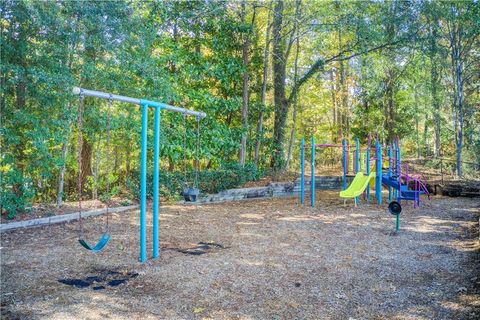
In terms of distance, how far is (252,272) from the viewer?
4.34 metres

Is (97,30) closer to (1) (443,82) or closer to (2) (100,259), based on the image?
(2) (100,259)

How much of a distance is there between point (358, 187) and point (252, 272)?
6151mm

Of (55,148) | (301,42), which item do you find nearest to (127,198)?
(55,148)

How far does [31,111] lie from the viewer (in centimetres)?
725

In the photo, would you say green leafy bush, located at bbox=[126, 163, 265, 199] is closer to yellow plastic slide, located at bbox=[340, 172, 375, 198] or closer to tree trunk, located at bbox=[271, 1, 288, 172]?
tree trunk, located at bbox=[271, 1, 288, 172]

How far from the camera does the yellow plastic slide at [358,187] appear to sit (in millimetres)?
9242

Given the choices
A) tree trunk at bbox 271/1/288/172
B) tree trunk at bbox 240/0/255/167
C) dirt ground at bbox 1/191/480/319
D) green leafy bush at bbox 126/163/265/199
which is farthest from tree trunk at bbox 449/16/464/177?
tree trunk at bbox 240/0/255/167

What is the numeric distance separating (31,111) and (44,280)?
14.3ft

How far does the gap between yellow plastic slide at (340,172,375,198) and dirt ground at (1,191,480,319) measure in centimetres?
190

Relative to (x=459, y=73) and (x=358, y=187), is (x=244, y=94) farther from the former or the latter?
(x=459, y=73)

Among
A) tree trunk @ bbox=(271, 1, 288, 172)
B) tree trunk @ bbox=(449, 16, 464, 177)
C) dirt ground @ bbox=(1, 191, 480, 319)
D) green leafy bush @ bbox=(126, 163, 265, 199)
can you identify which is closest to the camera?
dirt ground @ bbox=(1, 191, 480, 319)

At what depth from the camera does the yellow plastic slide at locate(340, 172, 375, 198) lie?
9.24 meters

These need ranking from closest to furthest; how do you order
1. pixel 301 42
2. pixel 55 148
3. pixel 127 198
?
1. pixel 55 148
2. pixel 127 198
3. pixel 301 42

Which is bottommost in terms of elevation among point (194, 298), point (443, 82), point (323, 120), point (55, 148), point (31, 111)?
point (194, 298)
